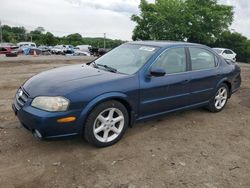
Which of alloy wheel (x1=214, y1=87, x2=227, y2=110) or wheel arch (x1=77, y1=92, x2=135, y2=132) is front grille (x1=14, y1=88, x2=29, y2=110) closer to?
wheel arch (x1=77, y1=92, x2=135, y2=132)

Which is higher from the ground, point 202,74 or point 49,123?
A: point 202,74

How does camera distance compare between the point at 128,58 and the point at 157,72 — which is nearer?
the point at 157,72

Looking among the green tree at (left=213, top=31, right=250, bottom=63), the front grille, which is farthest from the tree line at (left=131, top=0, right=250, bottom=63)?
the front grille

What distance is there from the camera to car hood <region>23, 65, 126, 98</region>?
3859mm

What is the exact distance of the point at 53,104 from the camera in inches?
146

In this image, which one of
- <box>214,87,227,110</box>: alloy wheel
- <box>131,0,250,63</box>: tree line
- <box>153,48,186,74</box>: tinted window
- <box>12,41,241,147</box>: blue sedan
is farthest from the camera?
<box>131,0,250,63</box>: tree line

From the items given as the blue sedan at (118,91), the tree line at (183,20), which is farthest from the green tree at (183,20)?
the blue sedan at (118,91)

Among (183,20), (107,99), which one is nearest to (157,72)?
(107,99)

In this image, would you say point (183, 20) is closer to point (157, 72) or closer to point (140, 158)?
point (157, 72)

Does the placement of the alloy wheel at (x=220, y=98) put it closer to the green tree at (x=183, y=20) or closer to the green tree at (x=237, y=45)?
the green tree at (x=183, y=20)

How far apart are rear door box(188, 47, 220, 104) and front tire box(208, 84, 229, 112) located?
0.75 feet

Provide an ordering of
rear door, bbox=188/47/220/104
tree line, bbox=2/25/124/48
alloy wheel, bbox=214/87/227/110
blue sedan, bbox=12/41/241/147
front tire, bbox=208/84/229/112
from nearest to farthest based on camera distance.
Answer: blue sedan, bbox=12/41/241/147 < rear door, bbox=188/47/220/104 < front tire, bbox=208/84/229/112 < alloy wheel, bbox=214/87/227/110 < tree line, bbox=2/25/124/48

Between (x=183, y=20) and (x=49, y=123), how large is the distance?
134ft

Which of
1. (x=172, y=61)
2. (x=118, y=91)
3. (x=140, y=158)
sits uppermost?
(x=172, y=61)
